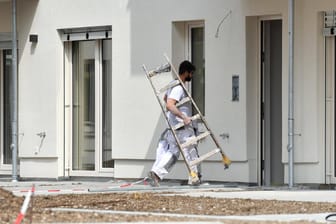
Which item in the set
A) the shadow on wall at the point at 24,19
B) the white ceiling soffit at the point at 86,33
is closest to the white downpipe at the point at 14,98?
the shadow on wall at the point at 24,19

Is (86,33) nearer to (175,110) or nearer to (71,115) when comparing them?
(71,115)

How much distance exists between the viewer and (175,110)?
1653 centimetres

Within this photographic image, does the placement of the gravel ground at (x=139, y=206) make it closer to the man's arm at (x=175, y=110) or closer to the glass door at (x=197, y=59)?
the man's arm at (x=175, y=110)

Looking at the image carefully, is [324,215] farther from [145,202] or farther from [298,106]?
[298,106]

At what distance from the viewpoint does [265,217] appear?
11602 millimetres

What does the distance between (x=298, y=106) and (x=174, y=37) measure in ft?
9.60

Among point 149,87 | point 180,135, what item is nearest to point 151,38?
point 149,87

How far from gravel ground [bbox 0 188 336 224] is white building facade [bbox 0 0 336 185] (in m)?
3.69

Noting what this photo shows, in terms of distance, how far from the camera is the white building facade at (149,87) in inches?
680

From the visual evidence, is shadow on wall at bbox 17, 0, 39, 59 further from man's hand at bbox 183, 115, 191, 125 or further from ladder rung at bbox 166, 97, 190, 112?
man's hand at bbox 183, 115, 191, 125

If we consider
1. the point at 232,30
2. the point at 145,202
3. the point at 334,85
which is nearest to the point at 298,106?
the point at 334,85

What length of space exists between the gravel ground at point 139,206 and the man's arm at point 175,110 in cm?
201

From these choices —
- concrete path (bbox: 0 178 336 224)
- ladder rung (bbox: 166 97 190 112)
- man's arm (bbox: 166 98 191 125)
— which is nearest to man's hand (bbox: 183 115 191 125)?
man's arm (bbox: 166 98 191 125)

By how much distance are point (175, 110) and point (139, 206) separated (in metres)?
3.71
